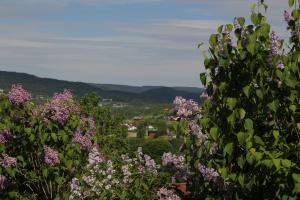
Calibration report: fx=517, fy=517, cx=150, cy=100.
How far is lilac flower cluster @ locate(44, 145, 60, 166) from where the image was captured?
31.1ft

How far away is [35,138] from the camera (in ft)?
31.8

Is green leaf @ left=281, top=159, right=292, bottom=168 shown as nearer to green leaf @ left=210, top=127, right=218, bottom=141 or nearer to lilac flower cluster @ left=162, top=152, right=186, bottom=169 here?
green leaf @ left=210, top=127, right=218, bottom=141

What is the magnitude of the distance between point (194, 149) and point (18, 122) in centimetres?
434

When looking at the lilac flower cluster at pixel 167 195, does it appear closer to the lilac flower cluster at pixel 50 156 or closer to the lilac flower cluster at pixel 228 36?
the lilac flower cluster at pixel 50 156

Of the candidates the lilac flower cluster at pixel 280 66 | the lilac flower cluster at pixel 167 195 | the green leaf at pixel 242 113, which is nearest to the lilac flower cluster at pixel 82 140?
the lilac flower cluster at pixel 167 195

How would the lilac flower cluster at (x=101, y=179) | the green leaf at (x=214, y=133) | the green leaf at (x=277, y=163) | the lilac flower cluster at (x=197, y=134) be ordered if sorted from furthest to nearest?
the lilac flower cluster at (x=101, y=179) < the lilac flower cluster at (x=197, y=134) < the green leaf at (x=214, y=133) < the green leaf at (x=277, y=163)

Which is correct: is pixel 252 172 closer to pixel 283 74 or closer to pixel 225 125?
pixel 225 125

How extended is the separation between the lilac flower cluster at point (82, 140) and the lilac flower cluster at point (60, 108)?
396 millimetres

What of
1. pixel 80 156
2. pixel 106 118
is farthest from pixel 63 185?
pixel 106 118

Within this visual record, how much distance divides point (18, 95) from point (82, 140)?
146 centimetres

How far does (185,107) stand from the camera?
713cm

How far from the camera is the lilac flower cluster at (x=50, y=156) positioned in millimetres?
9492

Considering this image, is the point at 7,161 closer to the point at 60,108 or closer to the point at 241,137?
the point at 60,108

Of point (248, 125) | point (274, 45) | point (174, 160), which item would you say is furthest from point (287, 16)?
point (174, 160)
